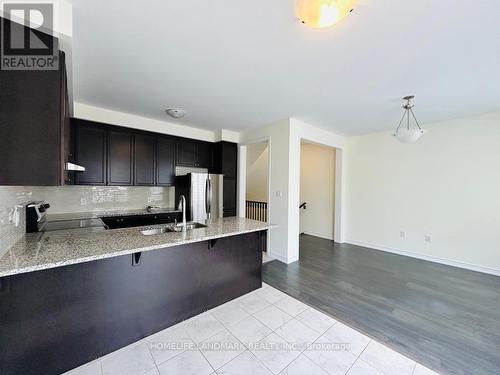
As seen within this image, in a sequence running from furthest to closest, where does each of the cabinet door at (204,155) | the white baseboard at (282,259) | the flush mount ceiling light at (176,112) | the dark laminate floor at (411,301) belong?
the cabinet door at (204,155) → the white baseboard at (282,259) → the flush mount ceiling light at (176,112) → the dark laminate floor at (411,301)

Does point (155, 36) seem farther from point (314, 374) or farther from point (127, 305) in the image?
point (314, 374)

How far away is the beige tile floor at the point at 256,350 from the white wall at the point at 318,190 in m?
3.55

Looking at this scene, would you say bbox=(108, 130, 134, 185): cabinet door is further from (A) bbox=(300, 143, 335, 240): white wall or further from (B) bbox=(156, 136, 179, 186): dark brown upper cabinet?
(A) bbox=(300, 143, 335, 240): white wall

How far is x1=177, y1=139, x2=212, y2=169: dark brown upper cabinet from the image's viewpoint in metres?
4.07

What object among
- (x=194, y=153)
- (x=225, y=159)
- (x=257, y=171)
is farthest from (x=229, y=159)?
(x=257, y=171)

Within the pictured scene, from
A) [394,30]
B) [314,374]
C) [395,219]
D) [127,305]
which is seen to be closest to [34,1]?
[127,305]

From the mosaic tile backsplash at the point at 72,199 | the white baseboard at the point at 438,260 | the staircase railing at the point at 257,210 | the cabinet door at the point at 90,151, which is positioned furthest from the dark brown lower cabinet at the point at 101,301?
the white baseboard at the point at 438,260

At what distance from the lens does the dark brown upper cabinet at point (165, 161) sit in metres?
3.81

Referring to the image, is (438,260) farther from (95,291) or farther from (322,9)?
(95,291)

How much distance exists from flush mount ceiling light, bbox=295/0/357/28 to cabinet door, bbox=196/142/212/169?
11.1 feet

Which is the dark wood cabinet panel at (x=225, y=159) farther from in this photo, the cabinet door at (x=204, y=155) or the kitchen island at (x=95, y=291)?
the kitchen island at (x=95, y=291)

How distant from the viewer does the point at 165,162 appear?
3887 mm

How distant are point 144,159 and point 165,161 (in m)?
0.36

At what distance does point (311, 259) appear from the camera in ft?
12.9
